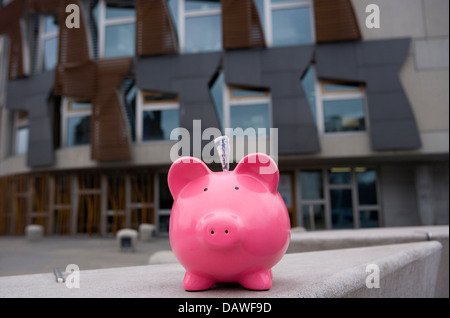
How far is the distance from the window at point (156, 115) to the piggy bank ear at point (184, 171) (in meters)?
13.3

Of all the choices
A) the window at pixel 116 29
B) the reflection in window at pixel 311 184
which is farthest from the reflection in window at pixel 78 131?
the reflection in window at pixel 311 184

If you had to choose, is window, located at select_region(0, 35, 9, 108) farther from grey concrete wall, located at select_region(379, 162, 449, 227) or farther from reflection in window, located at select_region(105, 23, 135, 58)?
grey concrete wall, located at select_region(379, 162, 449, 227)

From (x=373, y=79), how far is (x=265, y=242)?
44.8 feet

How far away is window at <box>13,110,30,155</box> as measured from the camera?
20023mm

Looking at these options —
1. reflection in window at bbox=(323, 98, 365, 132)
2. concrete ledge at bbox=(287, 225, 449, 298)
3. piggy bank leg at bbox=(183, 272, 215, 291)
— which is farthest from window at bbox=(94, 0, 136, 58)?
piggy bank leg at bbox=(183, 272, 215, 291)

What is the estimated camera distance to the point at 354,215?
52.2 ft

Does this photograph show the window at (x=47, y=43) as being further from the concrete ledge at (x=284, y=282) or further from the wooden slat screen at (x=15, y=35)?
the concrete ledge at (x=284, y=282)

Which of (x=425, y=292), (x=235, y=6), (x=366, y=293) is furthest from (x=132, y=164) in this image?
(x=366, y=293)

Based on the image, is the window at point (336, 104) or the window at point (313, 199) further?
the window at point (313, 199)

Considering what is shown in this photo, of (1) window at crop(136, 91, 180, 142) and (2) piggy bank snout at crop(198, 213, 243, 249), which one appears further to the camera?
(1) window at crop(136, 91, 180, 142)

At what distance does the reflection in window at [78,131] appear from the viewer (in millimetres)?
17453

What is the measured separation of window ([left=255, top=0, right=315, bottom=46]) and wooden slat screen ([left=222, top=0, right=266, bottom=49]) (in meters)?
0.87

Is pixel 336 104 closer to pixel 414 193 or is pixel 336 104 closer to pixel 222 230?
pixel 414 193

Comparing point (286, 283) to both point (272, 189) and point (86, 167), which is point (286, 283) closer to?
point (272, 189)
